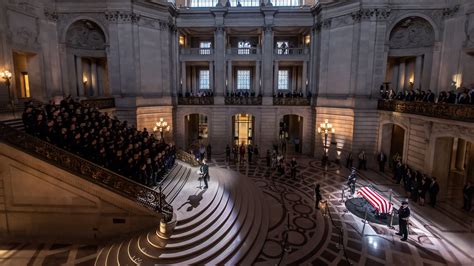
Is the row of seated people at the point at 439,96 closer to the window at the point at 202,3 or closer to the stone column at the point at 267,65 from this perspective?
the stone column at the point at 267,65

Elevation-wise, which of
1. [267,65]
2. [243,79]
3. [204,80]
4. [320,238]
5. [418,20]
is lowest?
[320,238]

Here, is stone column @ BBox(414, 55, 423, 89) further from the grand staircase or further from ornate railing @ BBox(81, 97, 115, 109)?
ornate railing @ BBox(81, 97, 115, 109)

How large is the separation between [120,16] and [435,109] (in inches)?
814

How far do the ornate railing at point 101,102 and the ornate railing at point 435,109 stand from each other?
1929cm

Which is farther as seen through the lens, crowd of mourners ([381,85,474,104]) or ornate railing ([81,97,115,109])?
ornate railing ([81,97,115,109])

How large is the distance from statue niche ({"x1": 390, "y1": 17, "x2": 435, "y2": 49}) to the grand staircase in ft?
51.0

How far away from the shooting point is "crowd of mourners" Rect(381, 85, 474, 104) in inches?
472

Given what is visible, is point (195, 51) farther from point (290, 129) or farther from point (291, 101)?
point (290, 129)

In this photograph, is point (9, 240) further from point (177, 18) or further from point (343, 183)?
point (177, 18)

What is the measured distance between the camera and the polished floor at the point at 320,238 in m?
8.20

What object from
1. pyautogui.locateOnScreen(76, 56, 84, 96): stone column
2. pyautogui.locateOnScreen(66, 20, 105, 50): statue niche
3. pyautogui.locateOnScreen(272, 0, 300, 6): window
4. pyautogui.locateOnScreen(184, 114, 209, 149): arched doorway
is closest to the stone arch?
pyautogui.locateOnScreen(272, 0, 300, 6): window

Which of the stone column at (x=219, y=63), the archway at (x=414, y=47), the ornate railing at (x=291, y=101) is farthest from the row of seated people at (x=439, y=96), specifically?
the stone column at (x=219, y=63)

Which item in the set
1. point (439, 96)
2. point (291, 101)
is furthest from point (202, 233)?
point (291, 101)

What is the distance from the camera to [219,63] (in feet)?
74.0
